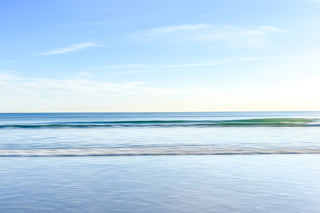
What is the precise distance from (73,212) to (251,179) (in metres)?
4.85

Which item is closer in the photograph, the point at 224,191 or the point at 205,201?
the point at 205,201

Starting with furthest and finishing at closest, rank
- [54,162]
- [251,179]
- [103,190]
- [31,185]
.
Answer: [54,162] → [251,179] → [31,185] → [103,190]

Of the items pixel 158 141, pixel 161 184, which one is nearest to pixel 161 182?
pixel 161 184

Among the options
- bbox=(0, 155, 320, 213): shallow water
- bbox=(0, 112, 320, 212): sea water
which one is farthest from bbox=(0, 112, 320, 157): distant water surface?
bbox=(0, 155, 320, 213): shallow water

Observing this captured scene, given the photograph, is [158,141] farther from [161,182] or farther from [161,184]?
[161,184]

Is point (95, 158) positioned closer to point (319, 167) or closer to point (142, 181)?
point (142, 181)

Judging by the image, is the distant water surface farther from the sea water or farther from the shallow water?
the shallow water

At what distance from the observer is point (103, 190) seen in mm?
7520

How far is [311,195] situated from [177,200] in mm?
2984

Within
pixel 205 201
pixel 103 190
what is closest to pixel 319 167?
pixel 205 201

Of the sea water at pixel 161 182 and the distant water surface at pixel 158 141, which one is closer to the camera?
the sea water at pixel 161 182

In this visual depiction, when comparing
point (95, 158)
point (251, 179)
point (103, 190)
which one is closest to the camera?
point (103, 190)

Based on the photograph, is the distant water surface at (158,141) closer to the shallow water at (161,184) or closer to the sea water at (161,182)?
the sea water at (161,182)

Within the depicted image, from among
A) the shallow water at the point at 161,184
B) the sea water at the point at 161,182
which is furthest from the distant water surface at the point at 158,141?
the shallow water at the point at 161,184
